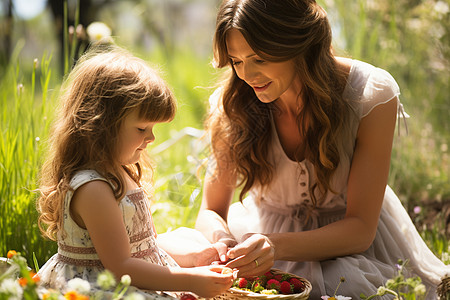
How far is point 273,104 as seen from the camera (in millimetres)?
2426

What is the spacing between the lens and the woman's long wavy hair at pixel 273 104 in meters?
2.00

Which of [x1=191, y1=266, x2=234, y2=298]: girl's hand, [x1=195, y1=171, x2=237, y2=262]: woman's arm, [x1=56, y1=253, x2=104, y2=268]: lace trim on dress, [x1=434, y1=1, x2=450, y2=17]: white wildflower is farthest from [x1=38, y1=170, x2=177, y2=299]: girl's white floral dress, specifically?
[x1=434, y1=1, x2=450, y2=17]: white wildflower

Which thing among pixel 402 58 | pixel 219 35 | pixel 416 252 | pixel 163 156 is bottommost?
pixel 163 156

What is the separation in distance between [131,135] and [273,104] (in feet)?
2.73

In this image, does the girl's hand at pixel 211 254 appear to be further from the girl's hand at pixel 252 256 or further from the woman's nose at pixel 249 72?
the woman's nose at pixel 249 72

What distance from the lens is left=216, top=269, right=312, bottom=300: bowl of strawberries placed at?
5.72 ft

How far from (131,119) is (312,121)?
770 mm

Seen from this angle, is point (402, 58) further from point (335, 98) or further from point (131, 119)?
point (131, 119)

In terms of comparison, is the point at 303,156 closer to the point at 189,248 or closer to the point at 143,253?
the point at 189,248

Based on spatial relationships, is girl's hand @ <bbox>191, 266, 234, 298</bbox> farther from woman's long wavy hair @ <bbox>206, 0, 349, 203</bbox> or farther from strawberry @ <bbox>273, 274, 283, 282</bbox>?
woman's long wavy hair @ <bbox>206, 0, 349, 203</bbox>

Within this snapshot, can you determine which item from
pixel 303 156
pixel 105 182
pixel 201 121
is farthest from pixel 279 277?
pixel 201 121

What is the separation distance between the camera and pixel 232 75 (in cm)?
233

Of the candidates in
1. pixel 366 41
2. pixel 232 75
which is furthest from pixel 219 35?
pixel 366 41

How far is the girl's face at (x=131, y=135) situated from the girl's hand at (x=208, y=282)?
42 centimetres
